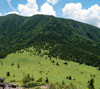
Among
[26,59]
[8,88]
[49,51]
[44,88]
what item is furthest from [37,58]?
[8,88]

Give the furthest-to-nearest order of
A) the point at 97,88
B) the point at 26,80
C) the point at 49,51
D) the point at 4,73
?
the point at 49,51, the point at 4,73, the point at 97,88, the point at 26,80

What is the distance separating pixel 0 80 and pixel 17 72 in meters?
43.6

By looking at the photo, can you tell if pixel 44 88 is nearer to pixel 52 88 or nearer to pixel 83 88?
pixel 52 88

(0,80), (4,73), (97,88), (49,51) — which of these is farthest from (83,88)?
(49,51)

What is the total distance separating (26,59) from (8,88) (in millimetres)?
90702

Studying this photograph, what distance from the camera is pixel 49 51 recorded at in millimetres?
164125

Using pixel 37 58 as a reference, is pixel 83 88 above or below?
below

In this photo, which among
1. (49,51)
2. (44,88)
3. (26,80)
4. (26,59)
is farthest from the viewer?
(49,51)

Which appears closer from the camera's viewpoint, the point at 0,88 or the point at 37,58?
the point at 0,88

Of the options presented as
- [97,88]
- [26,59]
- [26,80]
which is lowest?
[97,88]

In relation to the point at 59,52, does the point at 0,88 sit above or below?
below

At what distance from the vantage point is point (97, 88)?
7781 cm

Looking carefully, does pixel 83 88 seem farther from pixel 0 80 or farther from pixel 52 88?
pixel 0 80

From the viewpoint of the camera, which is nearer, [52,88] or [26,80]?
[52,88]
